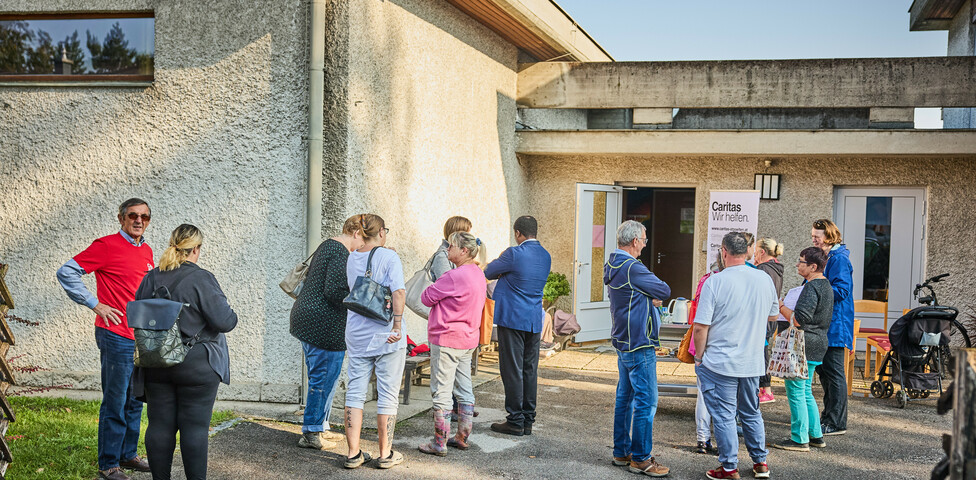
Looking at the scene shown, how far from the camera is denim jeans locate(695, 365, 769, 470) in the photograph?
5.38m

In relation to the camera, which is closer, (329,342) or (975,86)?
(329,342)

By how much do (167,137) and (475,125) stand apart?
13.1ft

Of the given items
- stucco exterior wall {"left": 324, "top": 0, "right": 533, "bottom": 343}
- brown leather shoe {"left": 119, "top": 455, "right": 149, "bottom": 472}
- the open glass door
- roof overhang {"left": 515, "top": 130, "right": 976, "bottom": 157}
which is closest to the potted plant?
the open glass door

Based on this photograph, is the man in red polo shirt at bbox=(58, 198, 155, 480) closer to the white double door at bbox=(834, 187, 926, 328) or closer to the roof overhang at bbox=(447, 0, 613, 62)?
the roof overhang at bbox=(447, 0, 613, 62)

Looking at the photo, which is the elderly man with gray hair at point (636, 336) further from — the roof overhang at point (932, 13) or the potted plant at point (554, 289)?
the roof overhang at point (932, 13)

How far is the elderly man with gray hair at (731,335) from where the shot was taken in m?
5.32

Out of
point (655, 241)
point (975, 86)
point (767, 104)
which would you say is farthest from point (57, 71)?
point (655, 241)

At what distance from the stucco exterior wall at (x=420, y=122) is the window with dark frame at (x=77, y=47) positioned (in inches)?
76.2

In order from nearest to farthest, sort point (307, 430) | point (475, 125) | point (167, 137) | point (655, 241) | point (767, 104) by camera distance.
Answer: point (307, 430)
point (167, 137)
point (475, 125)
point (767, 104)
point (655, 241)

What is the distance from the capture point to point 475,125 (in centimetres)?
1023

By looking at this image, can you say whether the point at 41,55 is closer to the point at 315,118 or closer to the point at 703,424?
the point at 315,118

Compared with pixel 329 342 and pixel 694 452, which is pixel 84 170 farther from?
pixel 694 452

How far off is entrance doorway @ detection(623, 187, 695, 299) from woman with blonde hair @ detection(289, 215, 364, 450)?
11.3 metres

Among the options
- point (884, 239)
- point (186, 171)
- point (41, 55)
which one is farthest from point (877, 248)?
point (41, 55)
